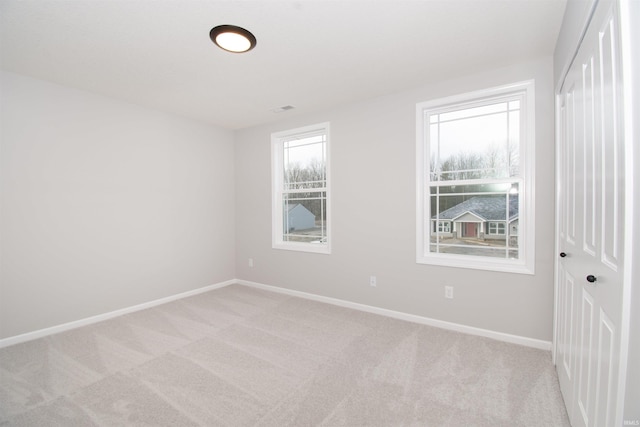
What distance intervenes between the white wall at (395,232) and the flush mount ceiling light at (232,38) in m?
1.70

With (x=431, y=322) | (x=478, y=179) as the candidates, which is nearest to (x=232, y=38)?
(x=478, y=179)

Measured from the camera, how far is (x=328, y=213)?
3896 mm

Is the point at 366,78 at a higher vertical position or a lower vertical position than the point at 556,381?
higher

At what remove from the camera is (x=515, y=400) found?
1.94 meters

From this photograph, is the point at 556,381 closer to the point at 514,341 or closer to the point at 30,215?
the point at 514,341

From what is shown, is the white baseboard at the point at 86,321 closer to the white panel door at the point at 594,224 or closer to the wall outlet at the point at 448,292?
the wall outlet at the point at 448,292

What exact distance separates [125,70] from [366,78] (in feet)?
7.58

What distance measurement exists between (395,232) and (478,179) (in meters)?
1.00

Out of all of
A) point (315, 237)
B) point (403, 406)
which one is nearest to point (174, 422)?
point (403, 406)

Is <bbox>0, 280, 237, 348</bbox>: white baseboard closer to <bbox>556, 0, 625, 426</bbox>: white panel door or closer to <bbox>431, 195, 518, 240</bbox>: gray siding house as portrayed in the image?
<bbox>431, 195, 518, 240</bbox>: gray siding house

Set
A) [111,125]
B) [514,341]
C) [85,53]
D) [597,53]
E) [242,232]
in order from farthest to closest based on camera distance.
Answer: [242,232] → [111,125] → [514,341] → [85,53] → [597,53]

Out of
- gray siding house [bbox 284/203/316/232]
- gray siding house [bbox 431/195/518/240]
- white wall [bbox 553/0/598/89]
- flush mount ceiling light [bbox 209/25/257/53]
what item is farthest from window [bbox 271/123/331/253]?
white wall [bbox 553/0/598/89]

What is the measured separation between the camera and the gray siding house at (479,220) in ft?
9.20

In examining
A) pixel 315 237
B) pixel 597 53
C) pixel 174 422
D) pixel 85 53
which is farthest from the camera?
pixel 315 237
